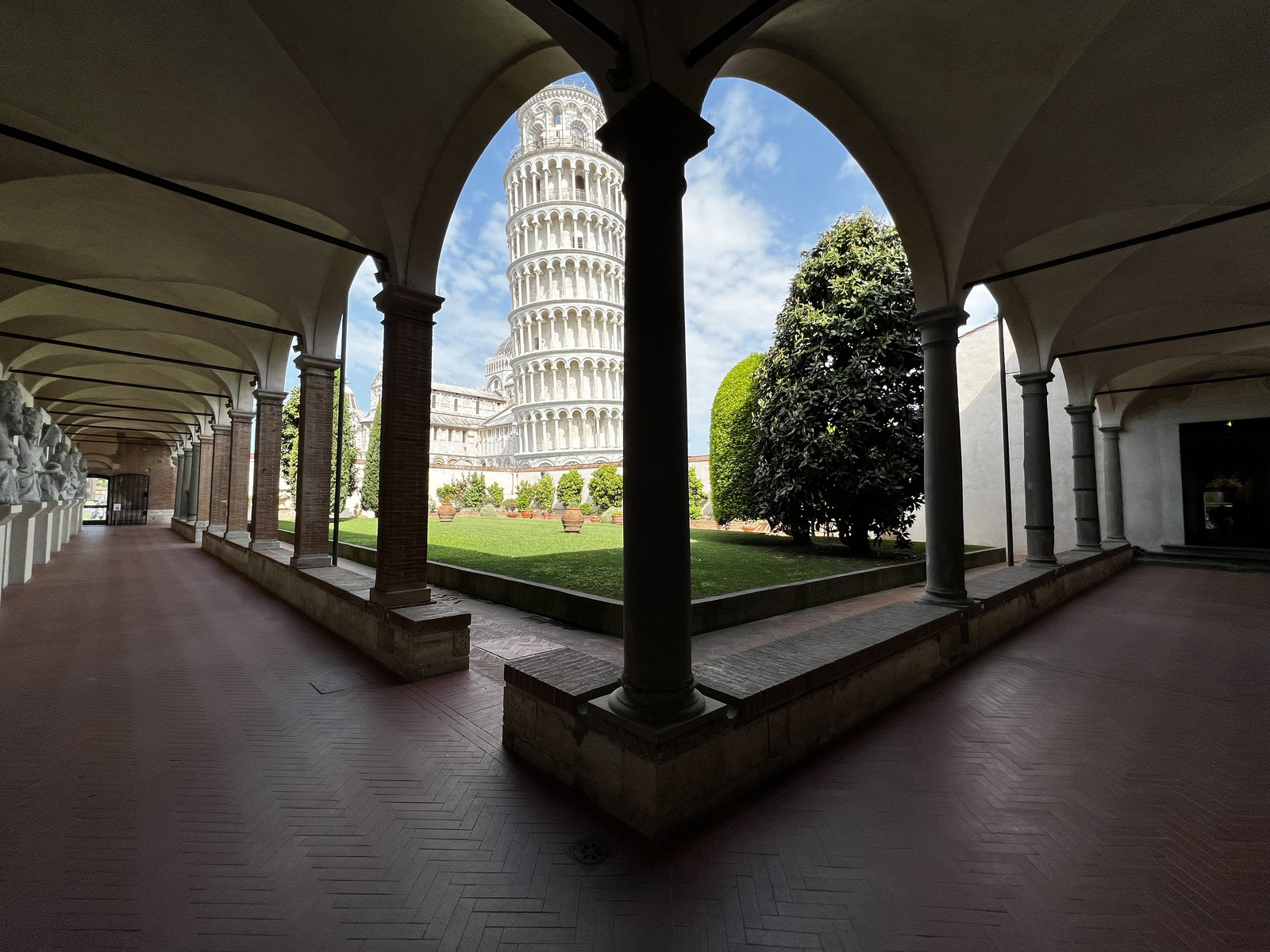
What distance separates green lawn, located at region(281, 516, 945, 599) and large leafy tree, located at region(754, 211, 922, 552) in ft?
4.41

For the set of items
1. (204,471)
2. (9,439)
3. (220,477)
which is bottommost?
(220,477)

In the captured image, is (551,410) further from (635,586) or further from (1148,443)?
(635,586)

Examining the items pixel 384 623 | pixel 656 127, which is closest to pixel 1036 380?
pixel 656 127

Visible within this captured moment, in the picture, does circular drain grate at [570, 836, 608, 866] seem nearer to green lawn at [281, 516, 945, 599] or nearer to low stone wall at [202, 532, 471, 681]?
low stone wall at [202, 532, 471, 681]

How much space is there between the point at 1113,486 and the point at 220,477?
1103 inches

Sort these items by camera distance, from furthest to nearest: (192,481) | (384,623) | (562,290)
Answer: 1. (562,290)
2. (192,481)
3. (384,623)

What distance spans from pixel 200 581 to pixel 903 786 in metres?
13.7

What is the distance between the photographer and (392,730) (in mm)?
4211

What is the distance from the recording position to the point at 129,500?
107ft

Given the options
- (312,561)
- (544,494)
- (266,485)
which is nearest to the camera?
(312,561)

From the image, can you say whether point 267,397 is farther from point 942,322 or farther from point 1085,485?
point 1085,485

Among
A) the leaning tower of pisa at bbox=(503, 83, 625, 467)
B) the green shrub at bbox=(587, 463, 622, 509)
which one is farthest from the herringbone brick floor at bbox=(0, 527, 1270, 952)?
the leaning tower of pisa at bbox=(503, 83, 625, 467)

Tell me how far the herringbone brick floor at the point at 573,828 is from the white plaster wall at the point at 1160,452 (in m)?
14.6

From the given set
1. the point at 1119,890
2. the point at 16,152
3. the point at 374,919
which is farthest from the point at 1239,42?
the point at 16,152
